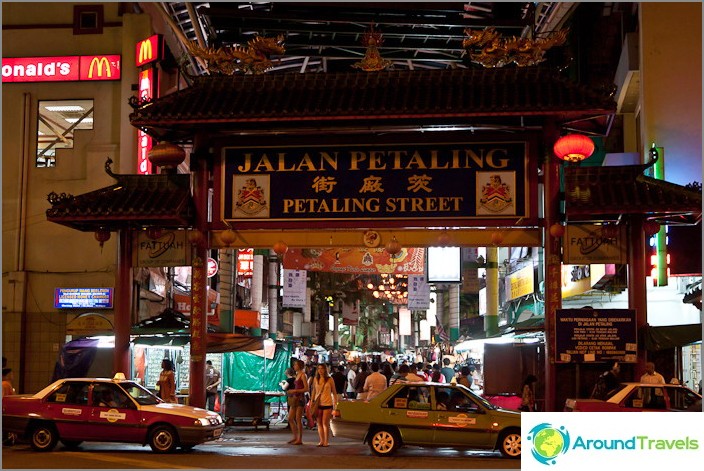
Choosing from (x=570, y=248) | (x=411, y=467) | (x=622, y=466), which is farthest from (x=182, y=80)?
(x=622, y=466)

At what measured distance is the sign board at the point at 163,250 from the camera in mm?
19609

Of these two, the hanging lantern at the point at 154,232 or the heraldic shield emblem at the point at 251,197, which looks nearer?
the heraldic shield emblem at the point at 251,197

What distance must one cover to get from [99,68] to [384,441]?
660 inches

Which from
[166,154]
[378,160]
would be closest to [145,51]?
[166,154]

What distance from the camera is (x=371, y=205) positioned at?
19078 millimetres

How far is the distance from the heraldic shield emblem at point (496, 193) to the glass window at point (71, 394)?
28.8 ft

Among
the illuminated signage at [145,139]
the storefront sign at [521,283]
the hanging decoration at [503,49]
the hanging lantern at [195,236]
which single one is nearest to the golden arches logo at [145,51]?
the illuminated signage at [145,139]

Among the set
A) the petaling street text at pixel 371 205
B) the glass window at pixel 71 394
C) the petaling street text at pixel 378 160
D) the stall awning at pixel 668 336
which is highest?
the petaling street text at pixel 378 160

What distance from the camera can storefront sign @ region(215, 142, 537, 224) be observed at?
18844 mm

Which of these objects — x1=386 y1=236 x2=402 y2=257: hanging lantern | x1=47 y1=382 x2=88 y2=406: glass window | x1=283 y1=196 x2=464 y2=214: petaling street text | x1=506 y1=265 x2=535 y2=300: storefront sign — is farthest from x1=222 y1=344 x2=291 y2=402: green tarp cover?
x1=506 y1=265 x2=535 y2=300: storefront sign

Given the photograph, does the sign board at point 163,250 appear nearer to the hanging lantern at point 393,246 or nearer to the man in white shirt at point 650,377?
the hanging lantern at point 393,246

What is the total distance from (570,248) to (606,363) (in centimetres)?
243

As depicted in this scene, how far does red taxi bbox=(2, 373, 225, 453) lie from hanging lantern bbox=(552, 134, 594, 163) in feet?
29.0

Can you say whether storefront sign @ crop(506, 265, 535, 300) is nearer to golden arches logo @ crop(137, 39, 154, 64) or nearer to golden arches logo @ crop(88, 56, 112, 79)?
golden arches logo @ crop(137, 39, 154, 64)
